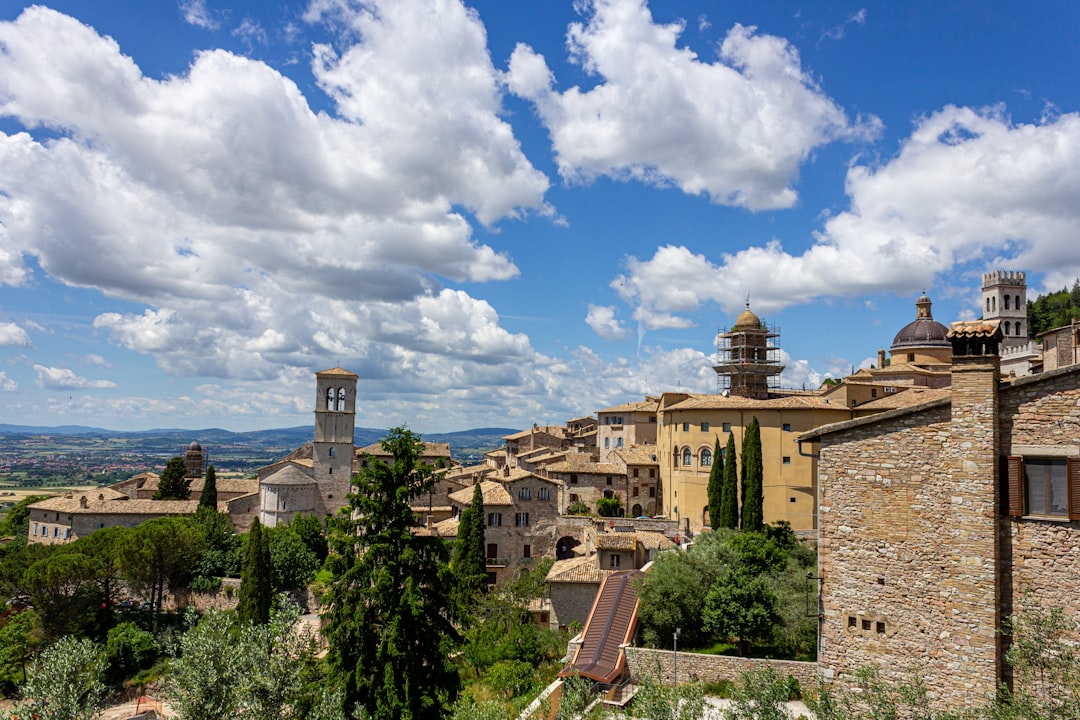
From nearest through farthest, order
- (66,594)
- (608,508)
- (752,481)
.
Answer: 1. (752,481)
2. (66,594)
3. (608,508)

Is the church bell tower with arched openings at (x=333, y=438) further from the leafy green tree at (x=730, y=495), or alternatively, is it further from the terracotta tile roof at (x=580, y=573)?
the leafy green tree at (x=730, y=495)

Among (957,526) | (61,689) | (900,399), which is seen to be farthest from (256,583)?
(900,399)

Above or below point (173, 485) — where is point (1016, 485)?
above

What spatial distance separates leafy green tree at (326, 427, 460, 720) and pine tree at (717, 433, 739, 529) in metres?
25.8

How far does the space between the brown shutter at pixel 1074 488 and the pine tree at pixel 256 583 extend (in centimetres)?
4071

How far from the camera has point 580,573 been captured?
36062mm

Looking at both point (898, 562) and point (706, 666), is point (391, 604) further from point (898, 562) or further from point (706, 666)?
point (898, 562)

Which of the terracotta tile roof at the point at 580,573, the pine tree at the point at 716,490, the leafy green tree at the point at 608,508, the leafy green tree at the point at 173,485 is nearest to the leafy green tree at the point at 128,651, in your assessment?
the leafy green tree at the point at 173,485

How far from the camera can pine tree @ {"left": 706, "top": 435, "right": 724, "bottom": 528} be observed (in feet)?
140

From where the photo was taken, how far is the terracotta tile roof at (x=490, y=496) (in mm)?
47938

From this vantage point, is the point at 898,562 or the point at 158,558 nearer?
the point at 898,562

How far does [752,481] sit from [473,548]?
17.8 m

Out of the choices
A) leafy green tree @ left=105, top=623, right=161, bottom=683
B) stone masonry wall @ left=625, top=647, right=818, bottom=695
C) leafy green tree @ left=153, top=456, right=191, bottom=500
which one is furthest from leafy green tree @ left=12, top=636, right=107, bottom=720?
leafy green tree @ left=153, top=456, right=191, bottom=500

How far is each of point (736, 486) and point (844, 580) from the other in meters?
29.4
